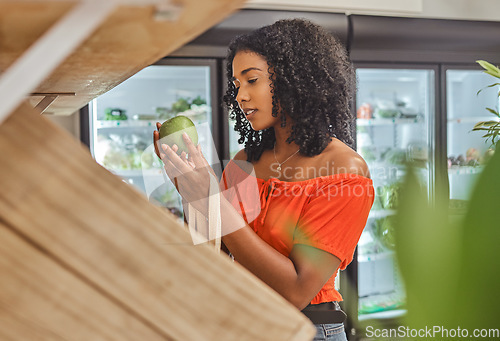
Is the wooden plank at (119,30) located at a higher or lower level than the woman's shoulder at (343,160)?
higher

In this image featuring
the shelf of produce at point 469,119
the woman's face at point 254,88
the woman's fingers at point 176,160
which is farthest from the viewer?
the shelf of produce at point 469,119

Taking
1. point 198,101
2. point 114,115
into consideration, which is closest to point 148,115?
point 114,115

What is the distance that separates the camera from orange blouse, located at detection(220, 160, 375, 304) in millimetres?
1270

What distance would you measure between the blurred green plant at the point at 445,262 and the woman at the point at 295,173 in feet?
2.93

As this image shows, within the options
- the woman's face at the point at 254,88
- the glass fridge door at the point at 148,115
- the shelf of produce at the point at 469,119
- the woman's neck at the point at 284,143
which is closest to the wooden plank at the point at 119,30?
the woman's face at the point at 254,88

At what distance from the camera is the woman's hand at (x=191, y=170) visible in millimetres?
1094

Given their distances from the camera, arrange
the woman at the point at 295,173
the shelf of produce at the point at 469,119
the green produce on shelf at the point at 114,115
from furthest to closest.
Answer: the shelf of produce at the point at 469,119 < the green produce on shelf at the point at 114,115 < the woman at the point at 295,173

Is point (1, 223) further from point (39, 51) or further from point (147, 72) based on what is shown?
point (147, 72)

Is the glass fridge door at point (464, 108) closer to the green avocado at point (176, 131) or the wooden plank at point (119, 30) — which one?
the green avocado at point (176, 131)

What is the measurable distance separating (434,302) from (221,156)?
2497 mm

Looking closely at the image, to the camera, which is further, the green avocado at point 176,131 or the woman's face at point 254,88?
the woman's face at point 254,88

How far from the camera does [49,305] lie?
312mm

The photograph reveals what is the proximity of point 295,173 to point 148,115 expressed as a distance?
179cm

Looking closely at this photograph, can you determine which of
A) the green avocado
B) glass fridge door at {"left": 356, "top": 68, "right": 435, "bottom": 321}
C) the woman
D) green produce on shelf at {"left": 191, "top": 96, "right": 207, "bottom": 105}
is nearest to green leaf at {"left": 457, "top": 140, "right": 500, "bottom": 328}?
the woman
